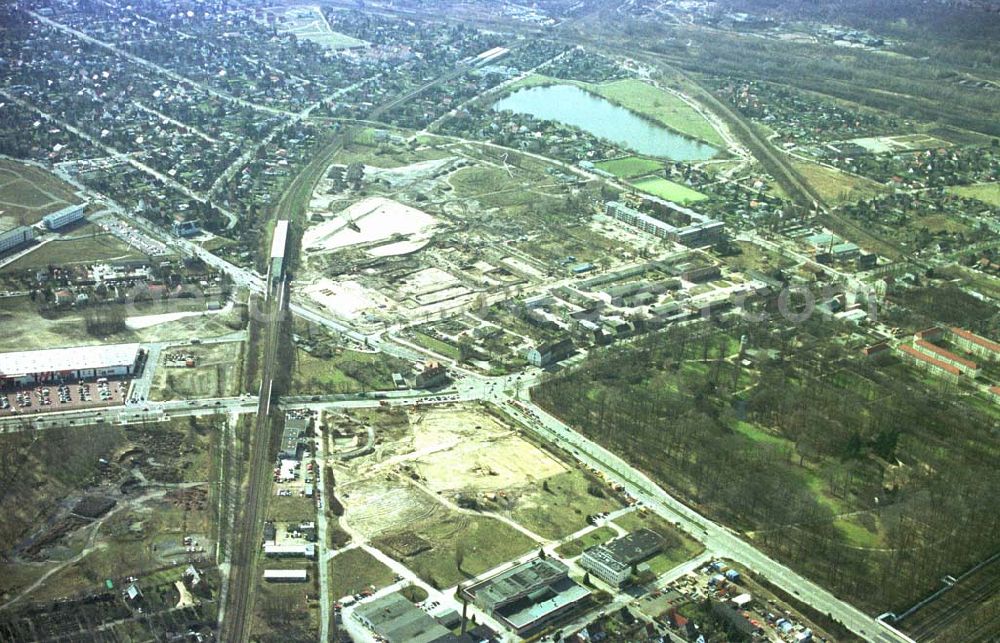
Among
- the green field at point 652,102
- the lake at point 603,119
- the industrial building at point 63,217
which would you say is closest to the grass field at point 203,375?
the industrial building at point 63,217

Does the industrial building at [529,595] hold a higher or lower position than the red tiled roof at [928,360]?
lower

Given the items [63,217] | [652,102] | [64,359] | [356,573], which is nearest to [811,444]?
[356,573]

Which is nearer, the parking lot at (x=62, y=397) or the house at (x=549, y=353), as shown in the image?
the parking lot at (x=62, y=397)

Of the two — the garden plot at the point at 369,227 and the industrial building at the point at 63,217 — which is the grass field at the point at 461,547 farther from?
the industrial building at the point at 63,217

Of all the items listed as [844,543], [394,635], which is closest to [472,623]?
[394,635]

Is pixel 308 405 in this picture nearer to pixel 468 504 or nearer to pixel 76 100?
pixel 468 504
